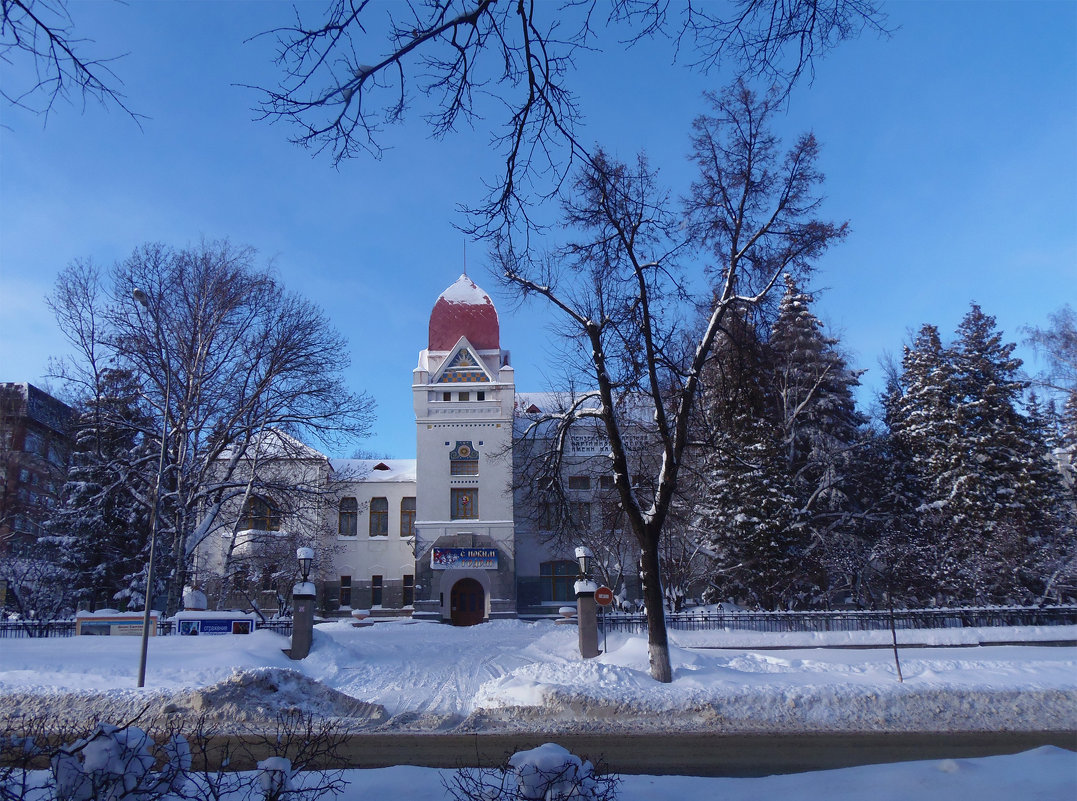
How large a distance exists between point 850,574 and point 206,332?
81.3 ft

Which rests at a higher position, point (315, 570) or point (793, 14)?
point (793, 14)

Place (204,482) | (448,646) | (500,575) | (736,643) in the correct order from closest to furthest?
(736,643), (448,646), (204,482), (500,575)

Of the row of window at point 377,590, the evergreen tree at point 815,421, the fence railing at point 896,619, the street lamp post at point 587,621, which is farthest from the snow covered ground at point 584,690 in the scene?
the row of window at point 377,590

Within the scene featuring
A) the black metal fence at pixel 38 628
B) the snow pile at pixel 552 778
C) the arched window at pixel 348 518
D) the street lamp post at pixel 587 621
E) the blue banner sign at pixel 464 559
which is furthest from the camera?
the arched window at pixel 348 518

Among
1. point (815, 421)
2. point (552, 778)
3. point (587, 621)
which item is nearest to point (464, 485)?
point (815, 421)

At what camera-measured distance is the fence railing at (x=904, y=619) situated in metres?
21.0

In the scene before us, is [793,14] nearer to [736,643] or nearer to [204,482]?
[736,643]

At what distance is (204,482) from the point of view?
24.8m

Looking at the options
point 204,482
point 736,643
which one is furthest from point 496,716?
point 204,482

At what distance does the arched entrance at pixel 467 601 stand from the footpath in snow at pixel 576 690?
17.5 metres

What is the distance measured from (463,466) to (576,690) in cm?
2515

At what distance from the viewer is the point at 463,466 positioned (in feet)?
125

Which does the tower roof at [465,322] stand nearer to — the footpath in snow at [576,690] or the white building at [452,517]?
the white building at [452,517]

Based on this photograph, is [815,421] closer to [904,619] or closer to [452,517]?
[904,619]
